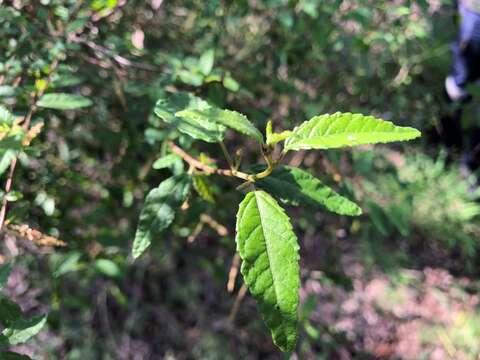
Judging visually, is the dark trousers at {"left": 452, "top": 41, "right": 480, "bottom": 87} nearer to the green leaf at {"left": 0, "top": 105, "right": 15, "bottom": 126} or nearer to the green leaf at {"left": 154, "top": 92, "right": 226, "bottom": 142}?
the green leaf at {"left": 154, "top": 92, "right": 226, "bottom": 142}

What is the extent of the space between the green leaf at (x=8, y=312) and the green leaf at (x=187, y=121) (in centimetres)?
55

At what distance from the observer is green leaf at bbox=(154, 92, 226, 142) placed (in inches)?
37.9

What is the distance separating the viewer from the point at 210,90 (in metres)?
1.35

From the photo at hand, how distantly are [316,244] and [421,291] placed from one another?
0.74 metres

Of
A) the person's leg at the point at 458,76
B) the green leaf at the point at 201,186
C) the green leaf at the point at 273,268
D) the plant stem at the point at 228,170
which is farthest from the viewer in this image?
the person's leg at the point at 458,76

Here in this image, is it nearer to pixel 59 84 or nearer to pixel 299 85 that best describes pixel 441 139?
pixel 299 85

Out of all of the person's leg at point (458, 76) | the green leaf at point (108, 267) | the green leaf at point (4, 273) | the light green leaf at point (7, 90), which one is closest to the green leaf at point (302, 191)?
the green leaf at point (4, 273)

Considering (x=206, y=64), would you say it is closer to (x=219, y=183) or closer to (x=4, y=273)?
(x=219, y=183)

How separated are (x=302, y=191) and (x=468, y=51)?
286 centimetres

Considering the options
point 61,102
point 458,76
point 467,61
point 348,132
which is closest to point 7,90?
point 61,102

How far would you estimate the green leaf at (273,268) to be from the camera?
733mm

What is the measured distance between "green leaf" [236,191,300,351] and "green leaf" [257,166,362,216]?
0.18m

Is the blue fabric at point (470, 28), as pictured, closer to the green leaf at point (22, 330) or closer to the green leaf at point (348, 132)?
the green leaf at point (348, 132)

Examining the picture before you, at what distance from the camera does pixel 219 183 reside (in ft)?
5.55
